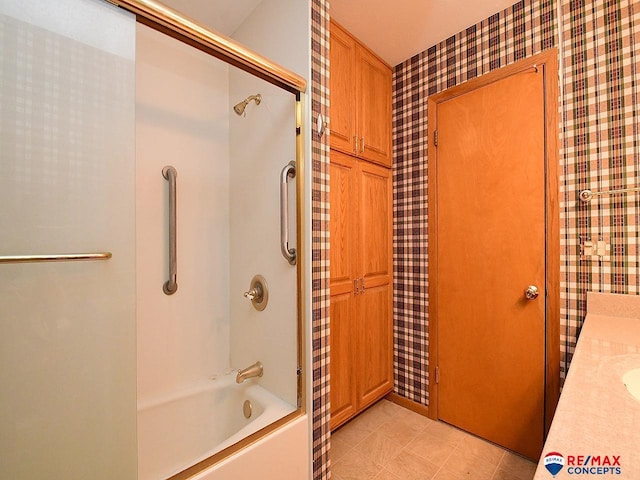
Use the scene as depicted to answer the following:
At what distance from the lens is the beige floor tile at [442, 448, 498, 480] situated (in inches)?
58.1

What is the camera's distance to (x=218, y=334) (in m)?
1.73

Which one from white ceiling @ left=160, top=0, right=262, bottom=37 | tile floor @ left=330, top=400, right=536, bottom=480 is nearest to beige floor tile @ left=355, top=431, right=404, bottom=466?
tile floor @ left=330, top=400, right=536, bottom=480

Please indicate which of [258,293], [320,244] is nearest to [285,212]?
[320,244]

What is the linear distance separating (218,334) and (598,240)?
6.71ft

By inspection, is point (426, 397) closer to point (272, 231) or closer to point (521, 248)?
point (521, 248)

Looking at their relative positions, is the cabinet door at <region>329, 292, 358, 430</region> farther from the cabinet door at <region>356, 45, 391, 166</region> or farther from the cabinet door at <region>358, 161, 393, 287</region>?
the cabinet door at <region>356, 45, 391, 166</region>

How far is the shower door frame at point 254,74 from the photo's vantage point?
85cm

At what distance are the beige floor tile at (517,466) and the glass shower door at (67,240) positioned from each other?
5.72 feet

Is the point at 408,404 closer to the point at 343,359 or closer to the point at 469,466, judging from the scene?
the point at 469,466

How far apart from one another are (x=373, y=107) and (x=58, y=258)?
1.90 meters

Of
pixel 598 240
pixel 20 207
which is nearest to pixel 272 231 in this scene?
pixel 20 207

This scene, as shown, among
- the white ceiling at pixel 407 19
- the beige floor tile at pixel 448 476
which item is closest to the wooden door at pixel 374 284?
the beige floor tile at pixel 448 476

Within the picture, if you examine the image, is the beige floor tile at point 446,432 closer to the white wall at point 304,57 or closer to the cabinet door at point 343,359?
the cabinet door at point 343,359

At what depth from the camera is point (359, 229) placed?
1.89m
